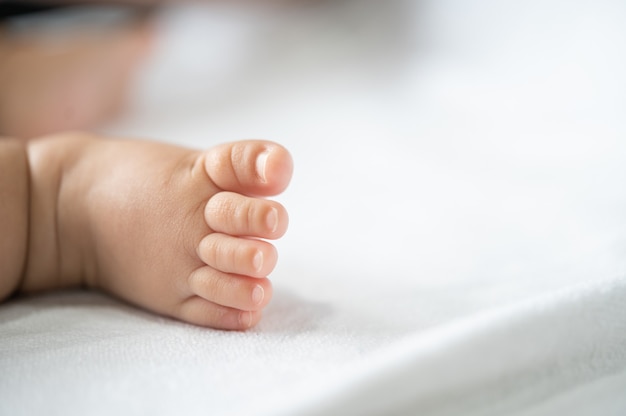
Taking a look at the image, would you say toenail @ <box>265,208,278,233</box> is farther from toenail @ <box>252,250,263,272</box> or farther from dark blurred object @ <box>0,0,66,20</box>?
dark blurred object @ <box>0,0,66,20</box>

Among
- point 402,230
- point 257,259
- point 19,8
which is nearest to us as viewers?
point 257,259

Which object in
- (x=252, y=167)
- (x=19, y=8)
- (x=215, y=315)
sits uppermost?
(x=19, y=8)

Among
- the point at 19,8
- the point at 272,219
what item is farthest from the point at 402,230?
the point at 19,8

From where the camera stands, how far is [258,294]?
0.53 meters

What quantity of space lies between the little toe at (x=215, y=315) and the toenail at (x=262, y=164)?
11cm

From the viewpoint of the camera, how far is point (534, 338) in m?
0.44

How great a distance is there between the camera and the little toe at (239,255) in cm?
52

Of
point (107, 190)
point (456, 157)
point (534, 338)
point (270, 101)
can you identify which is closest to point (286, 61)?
point (270, 101)

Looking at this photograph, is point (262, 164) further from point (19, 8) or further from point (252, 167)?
point (19, 8)

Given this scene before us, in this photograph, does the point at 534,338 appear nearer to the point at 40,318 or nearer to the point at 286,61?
the point at 40,318

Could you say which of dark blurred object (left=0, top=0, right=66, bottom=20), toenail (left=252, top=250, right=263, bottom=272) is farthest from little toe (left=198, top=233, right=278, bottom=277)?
dark blurred object (left=0, top=0, right=66, bottom=20)

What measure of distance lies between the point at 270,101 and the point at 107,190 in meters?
0.65

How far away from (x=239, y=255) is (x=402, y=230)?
0.27m

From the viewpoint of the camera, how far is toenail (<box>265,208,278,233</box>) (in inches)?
20.5
